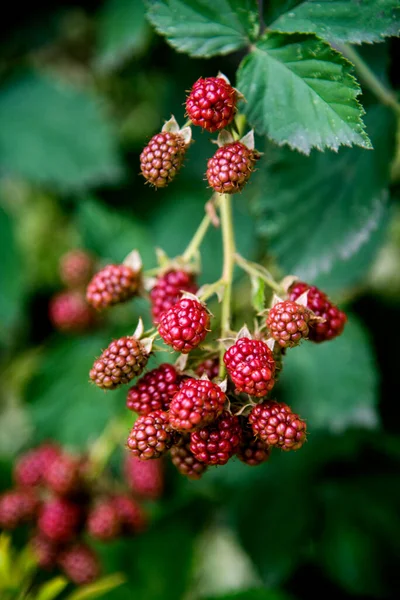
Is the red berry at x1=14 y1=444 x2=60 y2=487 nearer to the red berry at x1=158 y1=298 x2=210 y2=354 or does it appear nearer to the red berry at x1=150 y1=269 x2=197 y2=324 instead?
the red berry at x1=150 y1=269 x2=197 y2=324

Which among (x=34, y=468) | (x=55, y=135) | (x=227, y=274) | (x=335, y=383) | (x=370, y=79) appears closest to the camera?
(x=227, y=274)

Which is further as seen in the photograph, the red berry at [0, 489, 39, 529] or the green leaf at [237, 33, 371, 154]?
the red berry at [0, 489, 39, 529]

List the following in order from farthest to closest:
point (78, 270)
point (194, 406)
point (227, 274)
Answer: point (78, 270)
point (227, 274)
point (194, 406)

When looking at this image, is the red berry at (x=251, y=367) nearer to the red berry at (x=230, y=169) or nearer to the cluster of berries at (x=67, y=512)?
the red berry at (x=230, y=169)

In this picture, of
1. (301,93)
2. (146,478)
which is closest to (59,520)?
(146,478)

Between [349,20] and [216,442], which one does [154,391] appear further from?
[349,20]

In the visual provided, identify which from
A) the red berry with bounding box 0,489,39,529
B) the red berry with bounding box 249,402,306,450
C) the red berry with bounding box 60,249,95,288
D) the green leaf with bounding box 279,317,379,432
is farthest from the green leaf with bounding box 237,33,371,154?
the red berry with bounding box 0,489,39,529

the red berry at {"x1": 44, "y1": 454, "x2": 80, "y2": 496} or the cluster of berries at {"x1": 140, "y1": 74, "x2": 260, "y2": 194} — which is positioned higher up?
the cluster of berries at {"x1": 140, "y1": 74, "x2": 260, "y2": 194}
